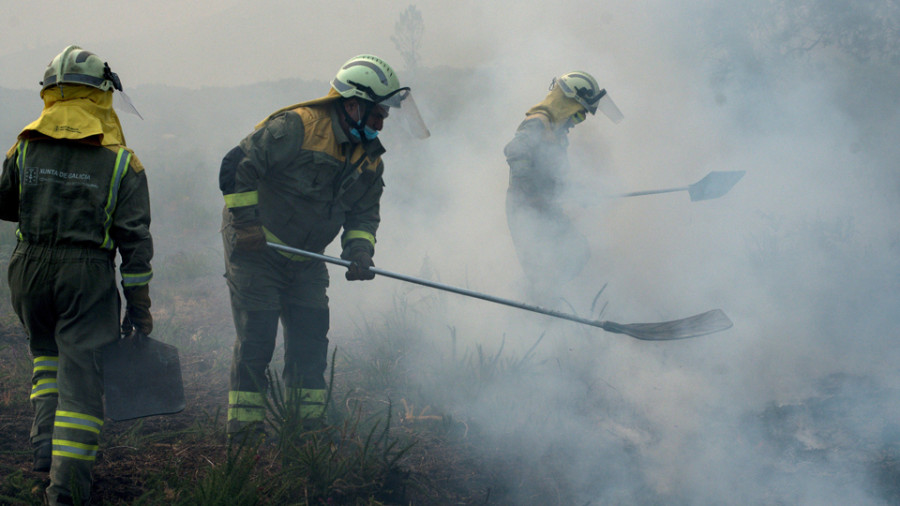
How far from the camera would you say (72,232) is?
7.65 feet

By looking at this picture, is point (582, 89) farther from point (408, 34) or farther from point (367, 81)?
point (408, 34)

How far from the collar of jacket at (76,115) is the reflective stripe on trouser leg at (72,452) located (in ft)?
3.47

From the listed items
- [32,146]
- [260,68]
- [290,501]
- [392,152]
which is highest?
[260,68]

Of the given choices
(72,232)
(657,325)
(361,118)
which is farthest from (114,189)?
(657,325)

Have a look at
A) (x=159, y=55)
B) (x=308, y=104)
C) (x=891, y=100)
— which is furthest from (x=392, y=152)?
(x=159, y=55)

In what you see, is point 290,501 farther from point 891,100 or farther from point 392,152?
point 891,100

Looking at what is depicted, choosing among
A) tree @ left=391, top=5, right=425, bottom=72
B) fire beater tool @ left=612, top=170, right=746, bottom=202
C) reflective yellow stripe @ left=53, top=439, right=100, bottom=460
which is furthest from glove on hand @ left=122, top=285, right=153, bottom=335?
tree @ left=391, top=5, right=425, bottom=72

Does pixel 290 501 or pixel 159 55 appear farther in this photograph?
pixel 159 55

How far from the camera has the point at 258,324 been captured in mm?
3135

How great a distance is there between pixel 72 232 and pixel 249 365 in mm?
1112

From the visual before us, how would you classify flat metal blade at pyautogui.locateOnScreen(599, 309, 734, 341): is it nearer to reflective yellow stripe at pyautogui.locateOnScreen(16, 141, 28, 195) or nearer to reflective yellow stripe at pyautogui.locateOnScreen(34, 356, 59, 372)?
reflective yellow stripe at pyautogui.locateOnScreen(34, 356, 59, 372)

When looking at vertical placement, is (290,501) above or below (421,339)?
below

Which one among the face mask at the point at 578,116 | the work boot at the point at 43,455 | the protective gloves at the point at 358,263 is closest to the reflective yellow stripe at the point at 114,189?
the work boot at the point at 43,455

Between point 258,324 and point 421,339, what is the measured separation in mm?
2083
